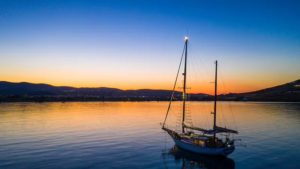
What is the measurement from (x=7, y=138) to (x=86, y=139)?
16.9m

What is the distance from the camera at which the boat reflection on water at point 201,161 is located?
3597 centimetres

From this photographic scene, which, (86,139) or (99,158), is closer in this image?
(99,158)

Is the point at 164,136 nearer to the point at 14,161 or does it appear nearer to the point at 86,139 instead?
the point at 86,139

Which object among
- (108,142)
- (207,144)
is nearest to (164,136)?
(108,142)

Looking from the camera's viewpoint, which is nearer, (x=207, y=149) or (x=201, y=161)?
(x=201, y=161)

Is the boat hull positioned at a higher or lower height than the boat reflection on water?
higher

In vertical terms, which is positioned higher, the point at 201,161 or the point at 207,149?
the point at 207,149

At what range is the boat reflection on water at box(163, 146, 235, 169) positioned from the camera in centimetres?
3597

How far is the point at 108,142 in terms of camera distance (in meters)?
52.4

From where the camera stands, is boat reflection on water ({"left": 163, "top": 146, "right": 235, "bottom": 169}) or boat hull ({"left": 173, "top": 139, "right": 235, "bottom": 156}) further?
boat hull ({"left": 173, "top": 139, "right": 235, "bottom": 156})

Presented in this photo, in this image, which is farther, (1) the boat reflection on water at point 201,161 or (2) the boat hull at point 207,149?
(2) the boat hull at point 207,149

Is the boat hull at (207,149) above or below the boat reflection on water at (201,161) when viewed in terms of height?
above

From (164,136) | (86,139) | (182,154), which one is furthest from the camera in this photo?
(164,136)

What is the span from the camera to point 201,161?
38250 mm
